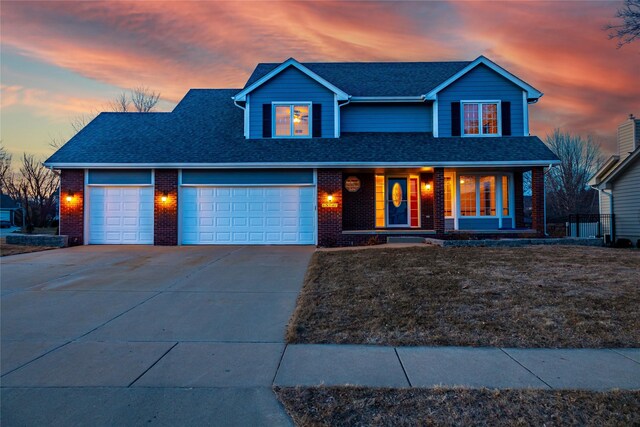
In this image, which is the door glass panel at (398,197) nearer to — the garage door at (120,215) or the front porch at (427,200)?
the front porch at (427,200)

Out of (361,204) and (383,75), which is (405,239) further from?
(383,75)

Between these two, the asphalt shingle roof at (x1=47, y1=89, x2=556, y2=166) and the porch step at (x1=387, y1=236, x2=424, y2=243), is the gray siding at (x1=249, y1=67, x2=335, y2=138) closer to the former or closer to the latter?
the asphalt shingle roof at (x1=47, y1=89, x2=556, y2=166)

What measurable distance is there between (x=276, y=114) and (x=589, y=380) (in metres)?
14.0

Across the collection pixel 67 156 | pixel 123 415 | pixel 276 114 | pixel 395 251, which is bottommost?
pixel 123 415

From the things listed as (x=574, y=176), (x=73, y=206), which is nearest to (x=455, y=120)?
(x=73, y=206)

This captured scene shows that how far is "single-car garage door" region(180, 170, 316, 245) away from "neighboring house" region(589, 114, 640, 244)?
13.8 meters

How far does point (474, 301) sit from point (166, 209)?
38.9ft

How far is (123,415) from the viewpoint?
3.27 m

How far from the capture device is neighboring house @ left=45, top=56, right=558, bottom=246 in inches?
569

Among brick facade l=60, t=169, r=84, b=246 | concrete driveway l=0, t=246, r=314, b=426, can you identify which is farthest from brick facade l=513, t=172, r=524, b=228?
brick facade l=60, t=169, r=84, b=246

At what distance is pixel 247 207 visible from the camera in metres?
14.7

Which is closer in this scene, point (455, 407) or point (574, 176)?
point (455, 407)

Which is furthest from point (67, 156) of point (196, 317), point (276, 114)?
point (196, 317)

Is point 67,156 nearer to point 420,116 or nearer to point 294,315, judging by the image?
point 294,315
